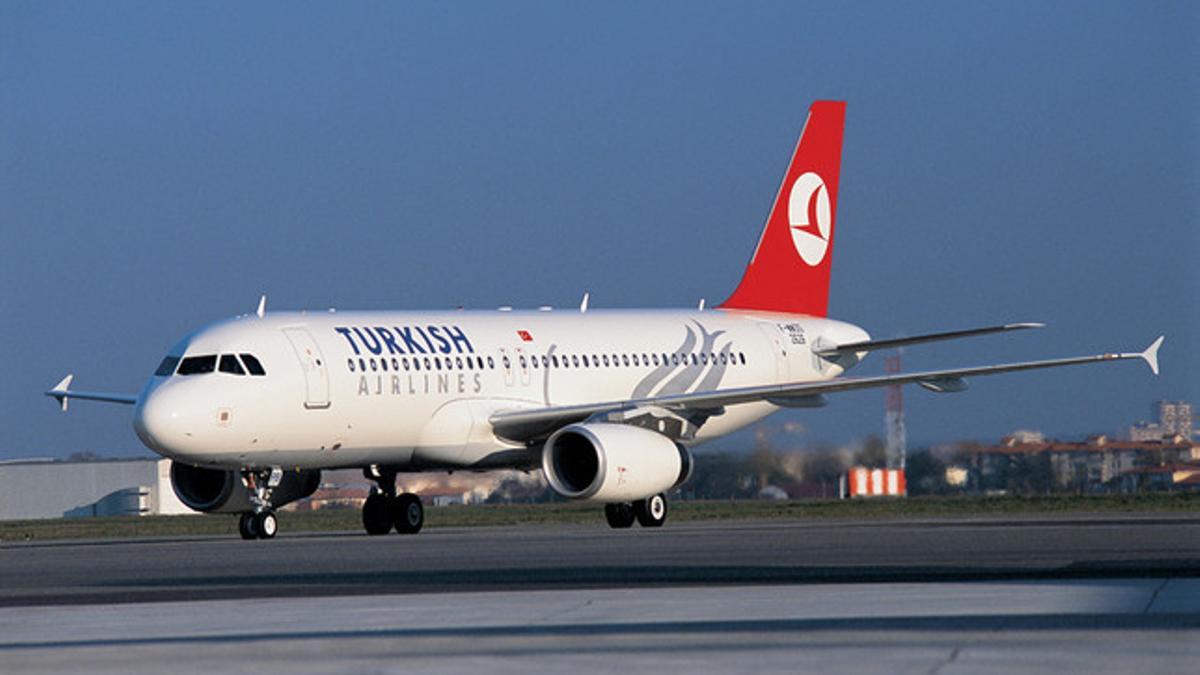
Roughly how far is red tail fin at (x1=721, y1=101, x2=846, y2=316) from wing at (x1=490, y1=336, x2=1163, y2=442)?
20.6 ft

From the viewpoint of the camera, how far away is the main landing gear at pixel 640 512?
35.3 metres

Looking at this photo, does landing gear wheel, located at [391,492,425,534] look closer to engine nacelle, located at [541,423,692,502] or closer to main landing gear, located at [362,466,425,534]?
main landing gear, located at [362,466,425,534]

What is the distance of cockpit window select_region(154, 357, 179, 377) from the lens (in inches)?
1305

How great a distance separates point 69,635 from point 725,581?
6.04m

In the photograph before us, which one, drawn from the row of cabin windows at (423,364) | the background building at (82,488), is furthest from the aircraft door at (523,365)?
the background building at (82,488)

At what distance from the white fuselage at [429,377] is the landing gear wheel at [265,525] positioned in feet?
2.53

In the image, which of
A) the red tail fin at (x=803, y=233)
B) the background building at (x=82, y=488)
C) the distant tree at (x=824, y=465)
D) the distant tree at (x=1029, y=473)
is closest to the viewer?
the distant tree at (x=824, y=465)

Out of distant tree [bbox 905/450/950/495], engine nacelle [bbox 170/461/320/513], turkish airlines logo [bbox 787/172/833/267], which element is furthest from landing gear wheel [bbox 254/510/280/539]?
turkish airlines logo [bbox 787/172/833/267]

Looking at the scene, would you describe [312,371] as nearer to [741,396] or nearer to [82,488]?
[741,396]

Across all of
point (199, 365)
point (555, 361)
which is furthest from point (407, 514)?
point (199, 365)

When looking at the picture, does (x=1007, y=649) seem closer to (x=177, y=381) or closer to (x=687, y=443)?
(x=177, y=381)

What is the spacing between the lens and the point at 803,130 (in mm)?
43062

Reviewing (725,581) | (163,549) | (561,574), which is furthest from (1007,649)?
(163,549)

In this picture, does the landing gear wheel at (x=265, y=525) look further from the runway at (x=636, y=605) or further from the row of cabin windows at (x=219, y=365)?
the runway at (x=636, y=605)
